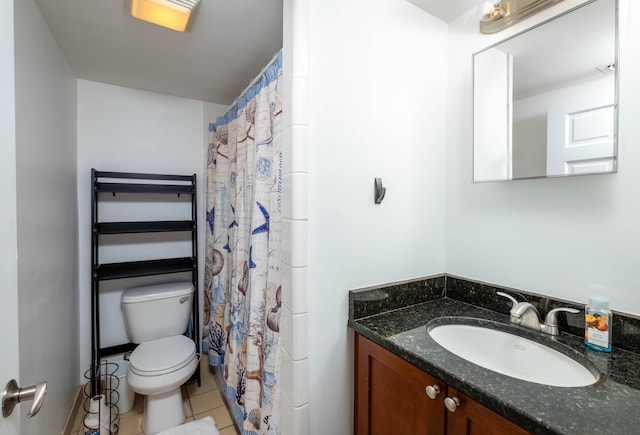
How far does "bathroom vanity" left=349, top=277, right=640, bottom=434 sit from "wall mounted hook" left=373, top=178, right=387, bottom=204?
38 centimetres

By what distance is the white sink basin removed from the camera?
85 cm

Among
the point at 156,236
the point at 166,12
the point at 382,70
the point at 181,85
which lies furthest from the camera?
the point at 156,236

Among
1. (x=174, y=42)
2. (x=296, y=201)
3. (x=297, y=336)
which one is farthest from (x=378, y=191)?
(x=174, y=42)

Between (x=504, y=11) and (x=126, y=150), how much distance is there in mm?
2509

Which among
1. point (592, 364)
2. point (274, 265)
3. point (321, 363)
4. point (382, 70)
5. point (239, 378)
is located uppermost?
point (382, 70)

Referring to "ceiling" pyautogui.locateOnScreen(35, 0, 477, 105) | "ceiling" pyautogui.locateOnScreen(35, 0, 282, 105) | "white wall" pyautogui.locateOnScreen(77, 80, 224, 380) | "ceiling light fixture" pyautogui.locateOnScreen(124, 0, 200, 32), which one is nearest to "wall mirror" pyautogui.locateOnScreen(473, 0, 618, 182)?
"ceiling" pyautogui.locateOnScreen(35, 0, 477, 105)

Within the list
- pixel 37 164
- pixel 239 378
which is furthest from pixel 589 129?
pixel 37 164

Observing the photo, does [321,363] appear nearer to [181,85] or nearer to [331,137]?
[331,137]

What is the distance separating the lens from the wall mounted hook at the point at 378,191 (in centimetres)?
115

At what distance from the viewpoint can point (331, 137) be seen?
41.6 inches

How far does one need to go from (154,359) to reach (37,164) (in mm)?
1238

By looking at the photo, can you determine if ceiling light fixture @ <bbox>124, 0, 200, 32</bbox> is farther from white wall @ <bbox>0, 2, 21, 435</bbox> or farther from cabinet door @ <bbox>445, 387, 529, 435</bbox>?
cabinet door @ <bbox>445, 387, 529, 435</bbox>

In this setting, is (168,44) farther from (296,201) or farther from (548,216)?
(548,216)

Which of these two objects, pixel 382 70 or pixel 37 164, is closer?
pixel 382 70
